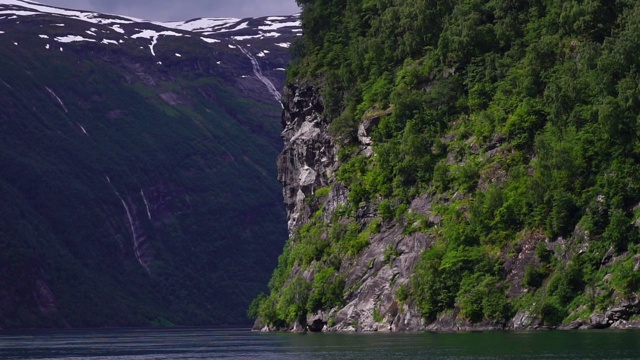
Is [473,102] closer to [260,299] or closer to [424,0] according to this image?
[424,0]

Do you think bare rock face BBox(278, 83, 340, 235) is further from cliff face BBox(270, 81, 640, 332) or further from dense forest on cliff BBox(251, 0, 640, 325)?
dense forest on cliff BBox(251, 0, 640, 325)

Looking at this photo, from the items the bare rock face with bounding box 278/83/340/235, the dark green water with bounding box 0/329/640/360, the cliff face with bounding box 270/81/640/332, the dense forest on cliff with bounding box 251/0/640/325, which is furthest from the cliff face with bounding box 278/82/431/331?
the dark green water with bounding box 0/329/640/360

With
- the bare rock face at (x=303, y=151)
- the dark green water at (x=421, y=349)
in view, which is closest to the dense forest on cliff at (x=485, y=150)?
the bare rock face at (x=303, y=151)

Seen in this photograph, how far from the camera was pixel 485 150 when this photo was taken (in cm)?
12925

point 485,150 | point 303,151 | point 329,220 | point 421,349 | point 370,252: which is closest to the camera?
point 421,349

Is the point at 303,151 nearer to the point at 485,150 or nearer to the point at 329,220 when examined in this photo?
the point at 329,220

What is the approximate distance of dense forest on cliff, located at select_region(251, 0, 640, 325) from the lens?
109375 mm

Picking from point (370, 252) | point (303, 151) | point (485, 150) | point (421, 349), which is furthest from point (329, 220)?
point (421, 349)

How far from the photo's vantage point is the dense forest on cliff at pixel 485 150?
10938cm

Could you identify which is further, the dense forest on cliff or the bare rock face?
the bare rock face

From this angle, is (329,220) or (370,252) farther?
(329,220)

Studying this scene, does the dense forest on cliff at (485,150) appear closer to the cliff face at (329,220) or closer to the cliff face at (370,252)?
the cliff face at (370,252)

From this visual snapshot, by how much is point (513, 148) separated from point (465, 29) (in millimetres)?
22645

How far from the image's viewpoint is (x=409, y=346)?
89.4 m
